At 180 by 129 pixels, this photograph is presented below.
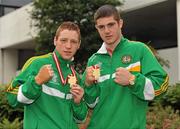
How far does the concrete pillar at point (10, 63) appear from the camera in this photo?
36656 millimetres

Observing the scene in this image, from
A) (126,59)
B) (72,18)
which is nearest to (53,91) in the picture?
(126,59)

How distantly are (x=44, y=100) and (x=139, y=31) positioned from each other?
22783mm

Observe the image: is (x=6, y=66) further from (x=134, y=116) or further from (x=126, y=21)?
(x=134, y=116)

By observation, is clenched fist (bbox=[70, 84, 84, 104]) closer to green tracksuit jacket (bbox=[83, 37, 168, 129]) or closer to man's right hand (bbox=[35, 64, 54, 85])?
green tracksuit jacket (bbox=[83, 37, 168, 129])

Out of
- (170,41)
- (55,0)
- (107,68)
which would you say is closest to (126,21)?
(170,41)

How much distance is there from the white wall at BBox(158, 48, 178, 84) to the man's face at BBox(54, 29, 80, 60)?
15.0 m

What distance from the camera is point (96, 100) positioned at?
4.03m

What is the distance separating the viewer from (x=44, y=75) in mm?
3615

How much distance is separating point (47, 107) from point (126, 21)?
20.9 metres

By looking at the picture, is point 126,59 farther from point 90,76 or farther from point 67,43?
point 67,43

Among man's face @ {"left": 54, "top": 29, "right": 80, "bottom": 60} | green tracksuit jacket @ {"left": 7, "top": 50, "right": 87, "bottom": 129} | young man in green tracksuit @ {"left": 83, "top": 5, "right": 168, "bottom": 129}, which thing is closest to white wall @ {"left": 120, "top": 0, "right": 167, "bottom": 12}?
young man in green tracksuit @ {"left": 83, "top": 5, "right": 168, "bottom": 129}

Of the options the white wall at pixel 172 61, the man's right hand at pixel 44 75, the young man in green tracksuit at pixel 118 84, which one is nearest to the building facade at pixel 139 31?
the white wall at pixel 172 61

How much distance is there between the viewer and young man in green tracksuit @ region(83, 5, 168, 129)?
3.83 metres

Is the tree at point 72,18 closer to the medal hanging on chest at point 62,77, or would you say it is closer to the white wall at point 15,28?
the white wall at point 15,28
